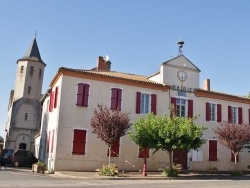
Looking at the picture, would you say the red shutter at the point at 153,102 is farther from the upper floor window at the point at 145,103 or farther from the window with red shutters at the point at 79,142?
the window with red shutters at the point at 79,142

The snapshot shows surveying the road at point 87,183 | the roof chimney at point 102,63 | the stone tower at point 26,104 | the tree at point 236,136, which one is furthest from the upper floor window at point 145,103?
the stone tower at point 26,104

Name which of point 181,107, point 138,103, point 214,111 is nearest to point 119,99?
point 138,103

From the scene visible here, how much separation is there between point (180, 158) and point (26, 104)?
2790 centimetres

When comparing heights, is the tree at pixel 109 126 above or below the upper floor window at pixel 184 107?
below

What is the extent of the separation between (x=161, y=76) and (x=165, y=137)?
717 centimetres

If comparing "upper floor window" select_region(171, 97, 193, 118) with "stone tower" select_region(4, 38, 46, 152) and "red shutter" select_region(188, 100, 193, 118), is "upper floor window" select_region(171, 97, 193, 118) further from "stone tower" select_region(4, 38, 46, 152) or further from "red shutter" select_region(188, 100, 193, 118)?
"stone tower" select_region(4, 38, 46, 152)

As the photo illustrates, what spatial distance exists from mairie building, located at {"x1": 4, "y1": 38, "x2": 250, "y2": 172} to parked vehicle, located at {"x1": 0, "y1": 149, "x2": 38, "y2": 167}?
5.06ft

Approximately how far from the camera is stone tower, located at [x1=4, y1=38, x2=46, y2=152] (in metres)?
43.6

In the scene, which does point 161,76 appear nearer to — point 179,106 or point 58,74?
point 179,106

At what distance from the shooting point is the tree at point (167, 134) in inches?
768

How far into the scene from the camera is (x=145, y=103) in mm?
24266

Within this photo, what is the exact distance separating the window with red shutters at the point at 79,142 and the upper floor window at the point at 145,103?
4709 millimetres

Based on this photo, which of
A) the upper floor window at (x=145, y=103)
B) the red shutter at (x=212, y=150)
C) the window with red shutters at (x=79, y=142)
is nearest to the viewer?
the window with red shutters at (x=79, y=142)

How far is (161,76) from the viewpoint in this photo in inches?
995
